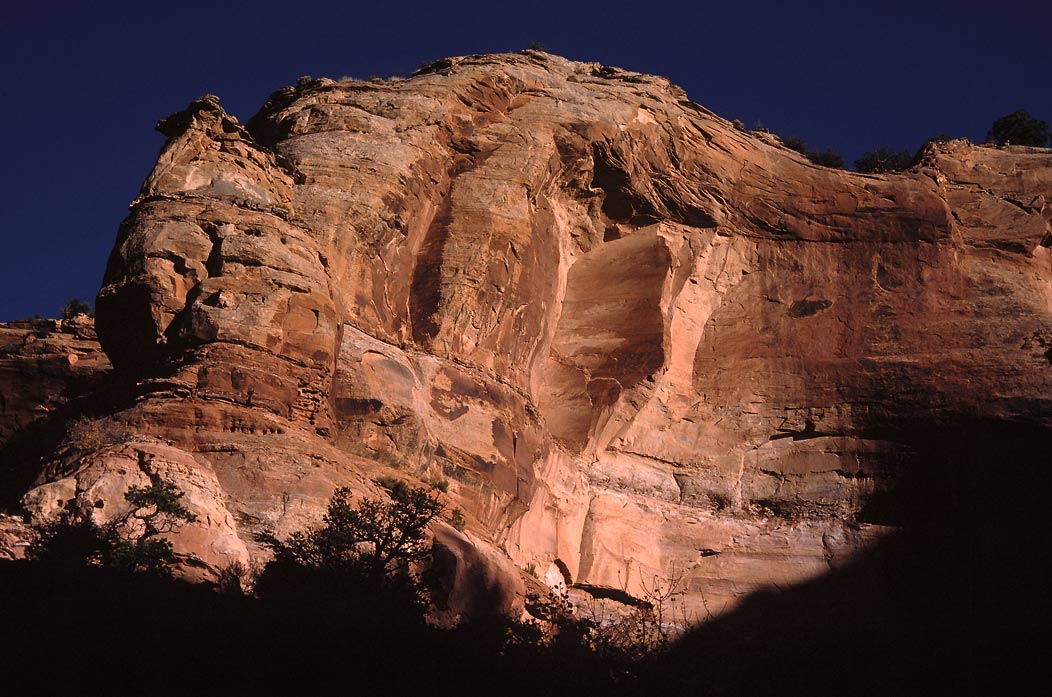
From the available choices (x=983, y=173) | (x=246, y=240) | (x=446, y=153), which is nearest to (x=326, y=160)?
(x=446, y=153)

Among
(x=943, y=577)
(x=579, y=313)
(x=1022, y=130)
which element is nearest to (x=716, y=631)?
(x=943, y=577)

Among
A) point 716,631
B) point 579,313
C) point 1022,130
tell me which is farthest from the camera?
point 1022,130

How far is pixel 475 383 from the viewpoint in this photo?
25.1m

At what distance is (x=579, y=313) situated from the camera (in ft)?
99.6

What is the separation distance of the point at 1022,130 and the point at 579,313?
26.6 metres

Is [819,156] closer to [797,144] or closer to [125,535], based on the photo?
[797,144]

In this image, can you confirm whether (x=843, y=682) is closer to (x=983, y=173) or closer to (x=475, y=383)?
(x=475, y=383)

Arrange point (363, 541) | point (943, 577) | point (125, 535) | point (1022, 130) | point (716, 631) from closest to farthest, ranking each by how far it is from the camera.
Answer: point (125, 535), point (363, 541), point (716, 631), point (943, 577), point (1022, 130)

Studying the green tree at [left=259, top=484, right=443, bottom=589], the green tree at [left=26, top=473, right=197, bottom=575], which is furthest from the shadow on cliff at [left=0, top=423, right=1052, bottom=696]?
the green tree at [left=259, top=484, right=443, bottom=589]

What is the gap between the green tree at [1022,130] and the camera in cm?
4809

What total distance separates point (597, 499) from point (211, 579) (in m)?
13.6

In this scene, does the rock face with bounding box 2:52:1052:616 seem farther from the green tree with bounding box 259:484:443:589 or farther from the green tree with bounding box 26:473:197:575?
the green tree with bounding box 26:473:197:575

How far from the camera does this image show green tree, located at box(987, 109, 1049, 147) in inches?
1893

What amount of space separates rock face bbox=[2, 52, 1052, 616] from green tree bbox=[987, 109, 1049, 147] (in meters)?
12.5
